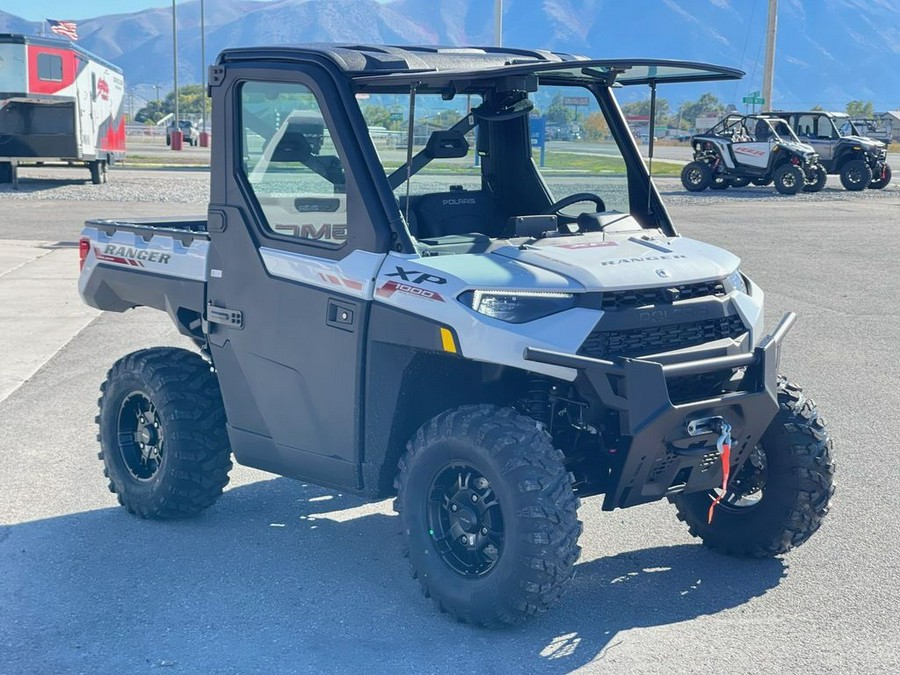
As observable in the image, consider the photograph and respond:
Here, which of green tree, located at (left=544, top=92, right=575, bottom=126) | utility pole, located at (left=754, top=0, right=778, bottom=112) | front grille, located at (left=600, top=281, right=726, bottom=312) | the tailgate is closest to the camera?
front grille, located at (left=600, top=281, right=726, bottom=312)

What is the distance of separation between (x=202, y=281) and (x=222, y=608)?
159 centimetres

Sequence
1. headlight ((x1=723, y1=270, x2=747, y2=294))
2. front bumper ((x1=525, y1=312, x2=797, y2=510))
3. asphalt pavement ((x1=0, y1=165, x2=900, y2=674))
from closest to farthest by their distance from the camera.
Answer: front bumper ((x1=525, y1=312, x2=797, y2=510)), asphalt pavement ((x1=0, y1=165, x2=900, y2=674)), headlight ((x1=723, y1=270, x2=747, y2=294))

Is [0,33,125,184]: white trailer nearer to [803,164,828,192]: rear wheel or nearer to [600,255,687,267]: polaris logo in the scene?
[803,164,828,192]: rear wheel

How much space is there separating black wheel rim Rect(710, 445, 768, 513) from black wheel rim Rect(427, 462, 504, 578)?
1.24 metres

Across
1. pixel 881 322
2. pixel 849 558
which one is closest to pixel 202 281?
pixel 849 558

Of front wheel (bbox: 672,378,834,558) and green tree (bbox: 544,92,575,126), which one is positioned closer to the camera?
front wheel (bbox: 672,378,834,558)

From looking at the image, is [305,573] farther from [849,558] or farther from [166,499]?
[849,558]

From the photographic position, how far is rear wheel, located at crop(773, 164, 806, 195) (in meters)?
29.5

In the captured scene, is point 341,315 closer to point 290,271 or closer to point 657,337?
point 290,271

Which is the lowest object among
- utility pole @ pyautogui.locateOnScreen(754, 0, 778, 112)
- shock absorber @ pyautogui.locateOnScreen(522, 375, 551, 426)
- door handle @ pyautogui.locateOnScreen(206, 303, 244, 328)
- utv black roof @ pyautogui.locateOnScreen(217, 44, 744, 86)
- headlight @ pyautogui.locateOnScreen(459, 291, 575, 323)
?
shock absorber @ pyautogui.locateOnScreen(522, 375, 551, 426)

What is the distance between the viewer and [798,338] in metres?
11.0

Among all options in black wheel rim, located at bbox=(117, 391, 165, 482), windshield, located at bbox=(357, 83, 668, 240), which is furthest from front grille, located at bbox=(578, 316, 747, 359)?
black wheel rim, located at bbox=(117, 391, 165, 482)

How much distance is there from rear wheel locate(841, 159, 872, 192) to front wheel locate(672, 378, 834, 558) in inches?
1100

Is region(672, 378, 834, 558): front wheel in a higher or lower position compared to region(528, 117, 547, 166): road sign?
lower
